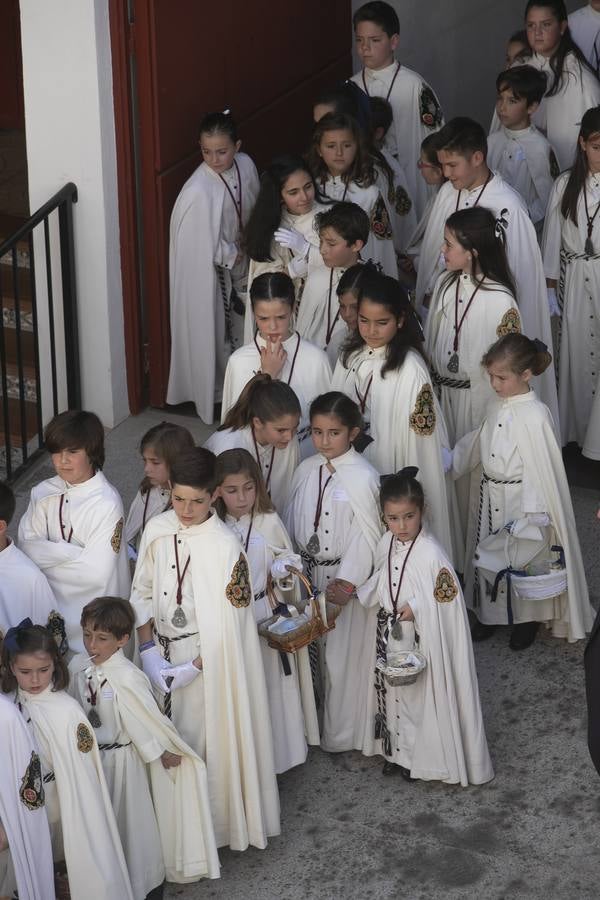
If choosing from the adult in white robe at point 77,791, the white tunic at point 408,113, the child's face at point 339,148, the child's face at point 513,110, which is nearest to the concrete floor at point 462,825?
the adult in white robe at point 77,791

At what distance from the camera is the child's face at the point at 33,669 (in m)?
5.67

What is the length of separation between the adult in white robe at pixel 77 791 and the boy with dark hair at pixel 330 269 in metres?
2.60

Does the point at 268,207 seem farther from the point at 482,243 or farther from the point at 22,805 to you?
the point at 22,805

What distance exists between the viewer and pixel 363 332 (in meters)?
7.16

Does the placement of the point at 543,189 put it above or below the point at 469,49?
below

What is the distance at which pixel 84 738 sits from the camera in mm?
5766

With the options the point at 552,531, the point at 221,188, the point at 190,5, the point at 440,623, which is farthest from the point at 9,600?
the point at 190,5

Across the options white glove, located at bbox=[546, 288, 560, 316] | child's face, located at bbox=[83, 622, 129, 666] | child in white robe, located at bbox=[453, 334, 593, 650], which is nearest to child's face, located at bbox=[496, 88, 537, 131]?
white glove, located at bbox=[546, 288, 560, 316]

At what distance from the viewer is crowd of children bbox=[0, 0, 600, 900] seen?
5965 millimetres

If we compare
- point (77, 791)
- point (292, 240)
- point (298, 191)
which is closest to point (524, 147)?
point (298, 191)

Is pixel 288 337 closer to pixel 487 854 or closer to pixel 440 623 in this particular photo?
pixel 440 623

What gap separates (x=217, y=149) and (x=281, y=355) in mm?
1705

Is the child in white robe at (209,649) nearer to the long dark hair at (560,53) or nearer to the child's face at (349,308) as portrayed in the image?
the child's face at (349,308)

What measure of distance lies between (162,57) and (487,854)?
14.4 ft
